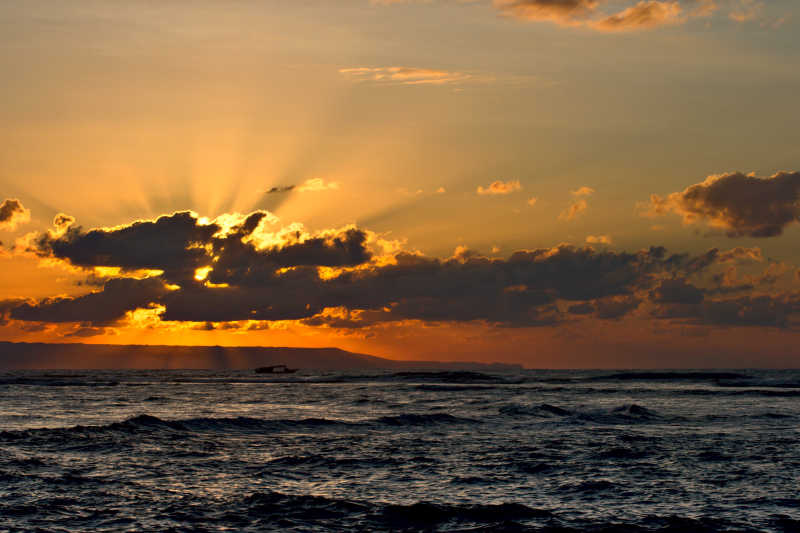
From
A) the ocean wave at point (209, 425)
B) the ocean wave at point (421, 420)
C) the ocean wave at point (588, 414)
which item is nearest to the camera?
the ocean wave at point (209, 425)

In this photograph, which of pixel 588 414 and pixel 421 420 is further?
pixel 588 414

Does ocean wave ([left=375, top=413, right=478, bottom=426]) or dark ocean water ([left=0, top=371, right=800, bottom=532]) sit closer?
dark ocean water ([left=0, top=371, right=800, bottom=532])

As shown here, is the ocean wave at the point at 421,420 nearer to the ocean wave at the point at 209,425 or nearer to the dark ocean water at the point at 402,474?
the ocean wave at the point at 209,425

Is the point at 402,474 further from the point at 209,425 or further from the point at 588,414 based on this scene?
the point at 588,414

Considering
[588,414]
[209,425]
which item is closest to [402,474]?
[209,425]

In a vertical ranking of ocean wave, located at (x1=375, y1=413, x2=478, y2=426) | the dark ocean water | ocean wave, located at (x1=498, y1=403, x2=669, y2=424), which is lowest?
ocean wave, located at (x1=498, y1=403, x2=669, y2=424)

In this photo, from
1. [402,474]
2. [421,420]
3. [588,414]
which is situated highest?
[402,474]

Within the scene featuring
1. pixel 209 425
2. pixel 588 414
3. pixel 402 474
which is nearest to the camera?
pixel 402 474

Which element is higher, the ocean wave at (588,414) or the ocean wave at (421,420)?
the ocean wave at (421,420)

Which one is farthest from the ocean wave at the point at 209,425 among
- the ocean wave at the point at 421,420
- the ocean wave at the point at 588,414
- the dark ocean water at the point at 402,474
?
the ocean wave at the point at 588,414

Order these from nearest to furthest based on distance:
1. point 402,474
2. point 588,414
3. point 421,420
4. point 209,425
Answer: point 402,474 → point 209,425 → point 421,420 → point 588,414

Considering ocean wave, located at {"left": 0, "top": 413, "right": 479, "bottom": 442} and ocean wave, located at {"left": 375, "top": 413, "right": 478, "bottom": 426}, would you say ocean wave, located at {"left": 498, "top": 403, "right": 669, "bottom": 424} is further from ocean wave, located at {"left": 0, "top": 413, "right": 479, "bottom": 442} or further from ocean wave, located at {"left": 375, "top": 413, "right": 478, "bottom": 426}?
ocean wave, located at {"left": 0, "top": 413, "right": 479, "bottom": 442}

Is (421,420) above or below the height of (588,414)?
above

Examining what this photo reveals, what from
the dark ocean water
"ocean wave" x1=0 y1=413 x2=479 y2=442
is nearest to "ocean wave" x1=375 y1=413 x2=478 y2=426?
"ocean wave" x1=0 y1=413 x2=479 y2=442
